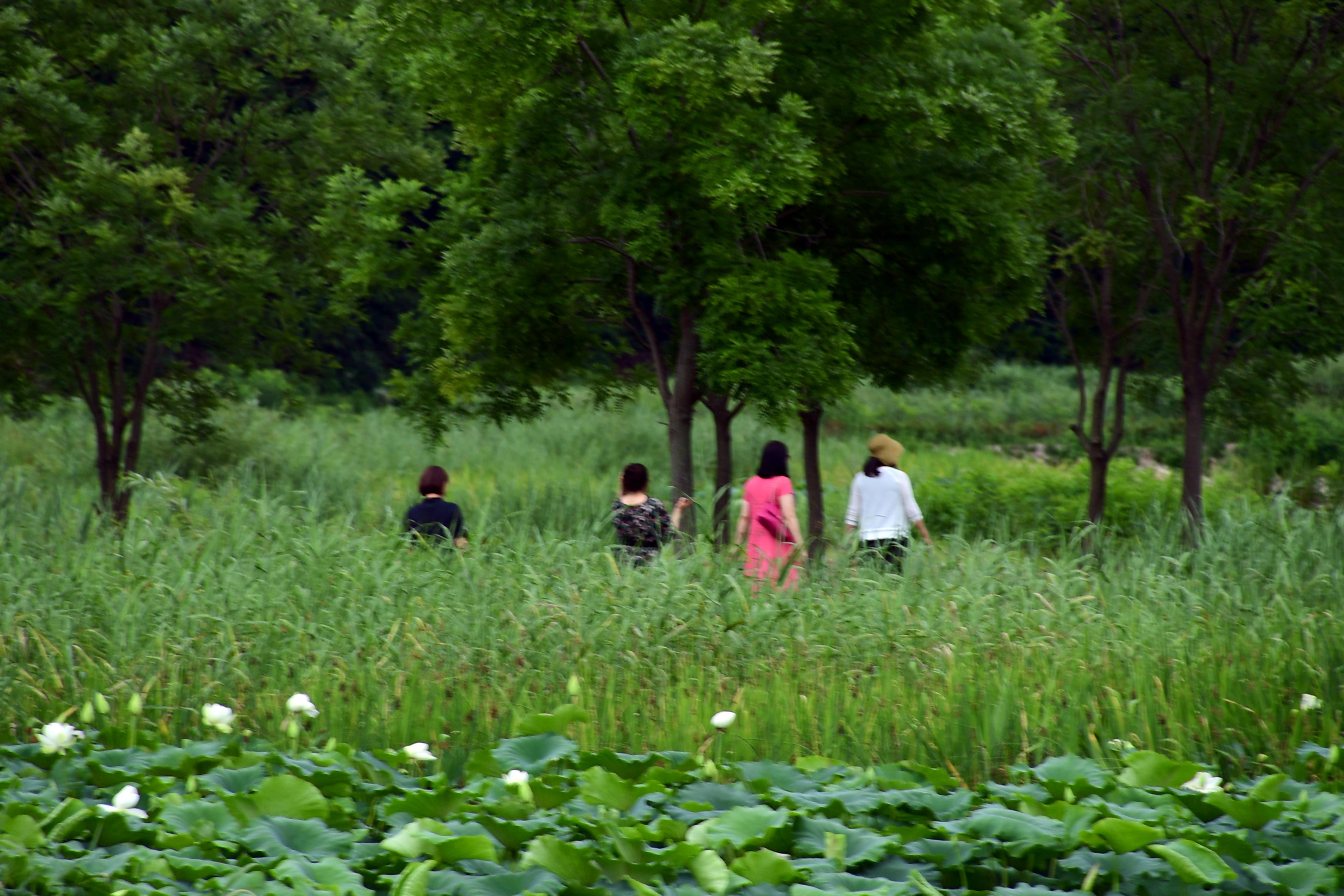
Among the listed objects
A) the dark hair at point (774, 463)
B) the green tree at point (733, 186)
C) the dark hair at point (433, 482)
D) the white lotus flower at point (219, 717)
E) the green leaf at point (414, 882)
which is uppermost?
the green tree at point (733, 186)

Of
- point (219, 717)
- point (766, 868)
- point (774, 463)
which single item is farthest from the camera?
point (774, 463)

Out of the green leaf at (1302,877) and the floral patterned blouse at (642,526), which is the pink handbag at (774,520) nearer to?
the floral patterned blouse at (642,526)

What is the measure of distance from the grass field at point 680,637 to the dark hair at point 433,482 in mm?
314

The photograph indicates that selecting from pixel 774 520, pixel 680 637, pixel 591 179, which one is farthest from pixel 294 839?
pixel 591 179

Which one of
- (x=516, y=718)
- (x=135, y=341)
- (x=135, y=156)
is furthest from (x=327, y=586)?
(x=135, y=341)

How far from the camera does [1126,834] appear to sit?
260 cm

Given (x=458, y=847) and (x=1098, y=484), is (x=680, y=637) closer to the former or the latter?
(x=458, y=847)

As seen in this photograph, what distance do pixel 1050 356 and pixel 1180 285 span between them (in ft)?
97.1

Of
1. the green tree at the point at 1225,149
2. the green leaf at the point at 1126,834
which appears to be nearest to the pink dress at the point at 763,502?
the green tree at the point at 1225,149

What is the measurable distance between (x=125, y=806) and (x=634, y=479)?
4.32 m

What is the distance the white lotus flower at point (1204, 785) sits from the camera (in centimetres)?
299

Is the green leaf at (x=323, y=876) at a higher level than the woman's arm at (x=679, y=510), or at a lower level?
lower

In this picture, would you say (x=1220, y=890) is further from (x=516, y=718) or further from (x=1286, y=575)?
(x=1286, y=575)

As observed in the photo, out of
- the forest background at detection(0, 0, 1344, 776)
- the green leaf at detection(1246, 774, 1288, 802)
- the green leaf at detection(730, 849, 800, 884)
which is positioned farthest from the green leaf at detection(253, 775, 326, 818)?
the green leaf at detection(1246, 774, 1288, 802)
